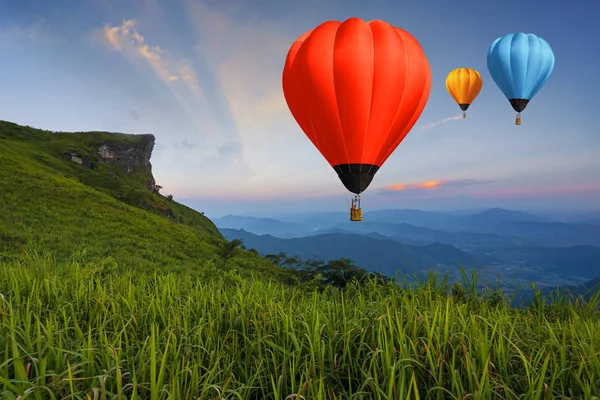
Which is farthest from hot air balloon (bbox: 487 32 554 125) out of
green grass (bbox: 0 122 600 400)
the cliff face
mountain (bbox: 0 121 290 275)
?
the cliff face

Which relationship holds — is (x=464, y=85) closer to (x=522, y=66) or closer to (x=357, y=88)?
(x=522, y=66)

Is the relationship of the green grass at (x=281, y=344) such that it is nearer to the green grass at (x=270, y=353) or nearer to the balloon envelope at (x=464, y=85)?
Answer: the green grass at (x=270, y=353)

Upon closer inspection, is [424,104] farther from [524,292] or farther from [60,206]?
[60,206]

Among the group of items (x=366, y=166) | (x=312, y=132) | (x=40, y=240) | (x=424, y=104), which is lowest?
(x=40, y=240)

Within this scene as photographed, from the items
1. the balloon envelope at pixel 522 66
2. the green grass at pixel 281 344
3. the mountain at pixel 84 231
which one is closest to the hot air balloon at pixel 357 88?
the green grass at pixel 281 344

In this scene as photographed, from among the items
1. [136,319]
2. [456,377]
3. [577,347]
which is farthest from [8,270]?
[577,347]

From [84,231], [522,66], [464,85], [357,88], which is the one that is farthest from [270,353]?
[464,85]
